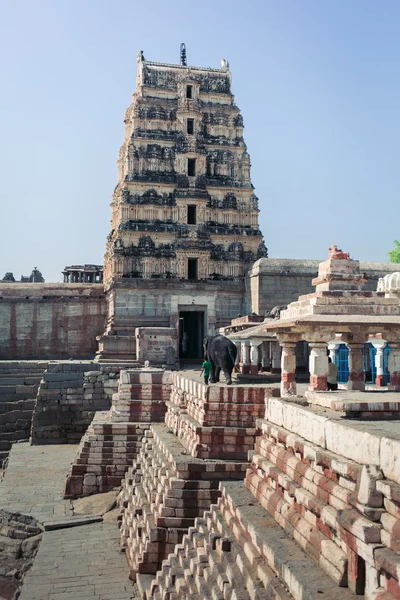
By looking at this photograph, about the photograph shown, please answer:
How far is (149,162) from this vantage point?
30812mm

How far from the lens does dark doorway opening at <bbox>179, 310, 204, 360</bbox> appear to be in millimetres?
31703

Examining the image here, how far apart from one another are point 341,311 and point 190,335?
22.9 m

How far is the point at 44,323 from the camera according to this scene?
30.0 metres

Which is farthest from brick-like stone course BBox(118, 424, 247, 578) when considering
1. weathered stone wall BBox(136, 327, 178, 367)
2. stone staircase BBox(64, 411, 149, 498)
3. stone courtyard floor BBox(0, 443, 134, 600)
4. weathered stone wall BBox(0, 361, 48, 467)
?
weathered stone wall BBox(136, 327, 178, 367)

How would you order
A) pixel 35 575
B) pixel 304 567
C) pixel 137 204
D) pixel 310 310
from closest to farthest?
pixel 304 567 → pixel 35 575 → pixel 310 310 → pixel 137 204

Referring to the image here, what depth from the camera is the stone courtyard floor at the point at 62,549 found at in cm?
905

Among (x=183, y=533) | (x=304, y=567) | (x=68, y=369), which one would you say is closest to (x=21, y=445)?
(x=68, y=369)

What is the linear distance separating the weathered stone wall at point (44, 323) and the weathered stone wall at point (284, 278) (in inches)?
335

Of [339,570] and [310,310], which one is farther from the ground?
[310,310]

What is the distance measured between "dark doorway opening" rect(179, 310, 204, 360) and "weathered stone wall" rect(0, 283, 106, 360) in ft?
15.1

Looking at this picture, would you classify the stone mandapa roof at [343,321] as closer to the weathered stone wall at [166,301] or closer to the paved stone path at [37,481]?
the paved stone path at [37,481]

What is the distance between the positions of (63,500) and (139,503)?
3.81 m

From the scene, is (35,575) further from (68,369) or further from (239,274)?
(239,274)

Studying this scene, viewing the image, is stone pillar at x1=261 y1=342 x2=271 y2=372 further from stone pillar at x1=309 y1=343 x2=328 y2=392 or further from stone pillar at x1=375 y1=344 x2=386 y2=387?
stone pillar at x1=309 y1=343 x2=328 y2=392
